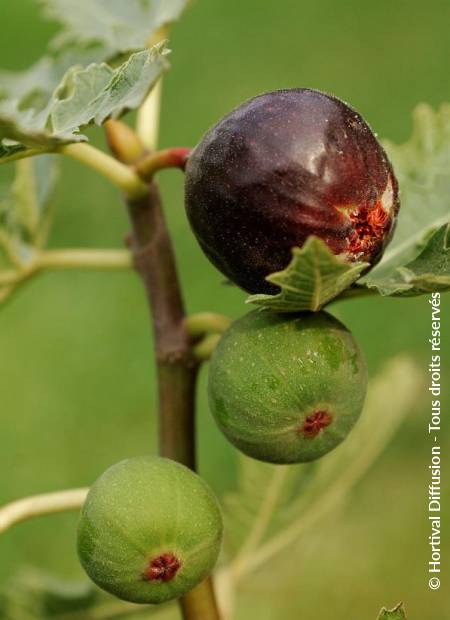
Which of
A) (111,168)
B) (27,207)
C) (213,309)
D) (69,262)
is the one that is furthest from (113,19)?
(213,309)

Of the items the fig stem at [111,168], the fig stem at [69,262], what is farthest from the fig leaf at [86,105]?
the fig stem at [69,262]

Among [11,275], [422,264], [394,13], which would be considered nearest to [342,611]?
[11,275]

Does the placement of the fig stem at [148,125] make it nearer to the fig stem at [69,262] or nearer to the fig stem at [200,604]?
the fig stem at [69,262]

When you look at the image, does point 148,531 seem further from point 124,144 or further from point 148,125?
point 148,125

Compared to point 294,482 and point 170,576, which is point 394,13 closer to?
point 294,482

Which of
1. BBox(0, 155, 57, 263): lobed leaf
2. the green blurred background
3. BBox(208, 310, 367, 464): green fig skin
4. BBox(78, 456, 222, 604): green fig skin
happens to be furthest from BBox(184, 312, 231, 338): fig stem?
the green blurred background
